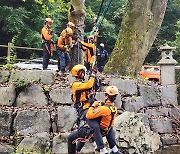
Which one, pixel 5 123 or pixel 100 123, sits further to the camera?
pixel 5 123

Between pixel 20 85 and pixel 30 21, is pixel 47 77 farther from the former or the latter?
pixel 30 21

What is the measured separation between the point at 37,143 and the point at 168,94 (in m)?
6.34

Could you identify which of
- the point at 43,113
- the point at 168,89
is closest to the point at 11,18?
the point at 168,89

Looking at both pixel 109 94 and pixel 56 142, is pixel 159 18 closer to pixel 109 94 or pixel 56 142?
pixel 56 142

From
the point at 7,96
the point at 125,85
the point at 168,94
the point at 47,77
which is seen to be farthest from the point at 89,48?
the point at 168,94

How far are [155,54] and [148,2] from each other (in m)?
13.6

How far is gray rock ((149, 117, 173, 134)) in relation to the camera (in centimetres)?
1373

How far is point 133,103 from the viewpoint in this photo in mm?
13109

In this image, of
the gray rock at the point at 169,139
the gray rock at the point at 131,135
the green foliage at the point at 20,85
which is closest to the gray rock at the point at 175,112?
the gray rock at the point at 169,139

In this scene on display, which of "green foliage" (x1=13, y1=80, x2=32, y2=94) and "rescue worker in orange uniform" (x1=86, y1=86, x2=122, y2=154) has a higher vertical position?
"green foliage" (x1=13, y1=80, x2=32, y2=94)

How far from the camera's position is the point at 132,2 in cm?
1482

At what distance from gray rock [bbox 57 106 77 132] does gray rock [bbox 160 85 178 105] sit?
4.66m

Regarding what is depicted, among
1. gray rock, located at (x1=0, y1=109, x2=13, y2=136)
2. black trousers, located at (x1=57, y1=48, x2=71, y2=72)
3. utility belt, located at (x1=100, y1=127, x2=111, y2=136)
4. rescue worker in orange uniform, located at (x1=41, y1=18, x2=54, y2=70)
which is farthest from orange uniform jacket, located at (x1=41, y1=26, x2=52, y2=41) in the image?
utility belt, located at (x1=100, y1=127, x2=111, y2=136)

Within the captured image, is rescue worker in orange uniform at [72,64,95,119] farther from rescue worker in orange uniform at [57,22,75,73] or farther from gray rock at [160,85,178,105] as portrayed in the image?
gray rock at [160,85,178,105]
